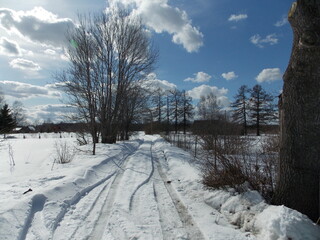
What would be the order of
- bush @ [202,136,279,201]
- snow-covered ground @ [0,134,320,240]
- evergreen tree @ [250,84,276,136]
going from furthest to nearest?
evergreen tree @ [250,84,276,136] → bush @ [202,136,279,201] → snow-covered ground @ [0,134,320,240]

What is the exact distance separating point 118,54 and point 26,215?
62.5 feet

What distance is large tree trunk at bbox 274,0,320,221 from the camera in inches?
145

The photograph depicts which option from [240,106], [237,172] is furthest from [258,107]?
[237,172]

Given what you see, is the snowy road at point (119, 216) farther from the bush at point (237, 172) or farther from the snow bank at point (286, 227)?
the bush at point (237, 172)

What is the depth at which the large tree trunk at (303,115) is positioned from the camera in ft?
12.1

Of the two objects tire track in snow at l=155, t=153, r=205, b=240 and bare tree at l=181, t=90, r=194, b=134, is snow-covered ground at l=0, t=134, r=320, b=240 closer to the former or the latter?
tire track in snow at l=155, t=153, r=205, b=240

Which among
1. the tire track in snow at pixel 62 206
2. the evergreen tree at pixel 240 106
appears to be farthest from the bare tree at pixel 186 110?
the tire track in snow at pixel 62 206

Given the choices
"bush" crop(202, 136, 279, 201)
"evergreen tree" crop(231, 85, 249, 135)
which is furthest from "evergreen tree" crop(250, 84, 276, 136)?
"bush" crop(202, 136, 279, 201)

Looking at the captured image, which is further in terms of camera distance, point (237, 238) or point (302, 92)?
point (302, 92)

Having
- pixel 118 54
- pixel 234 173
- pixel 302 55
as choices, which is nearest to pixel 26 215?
pixel 234 173

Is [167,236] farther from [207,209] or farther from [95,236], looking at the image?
[207,209]

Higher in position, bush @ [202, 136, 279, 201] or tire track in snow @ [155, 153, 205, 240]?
bush @ [202, 136, 279, 201]

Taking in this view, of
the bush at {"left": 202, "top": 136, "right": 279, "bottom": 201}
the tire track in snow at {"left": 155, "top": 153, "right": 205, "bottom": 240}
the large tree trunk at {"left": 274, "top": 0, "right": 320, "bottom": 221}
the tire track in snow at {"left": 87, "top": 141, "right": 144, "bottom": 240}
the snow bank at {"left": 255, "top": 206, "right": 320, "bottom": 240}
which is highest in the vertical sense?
the large tree trunk at {"left": 274, "top": 0, "right": 320, "bottom": 221}

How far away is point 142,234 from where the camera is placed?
362 cm
